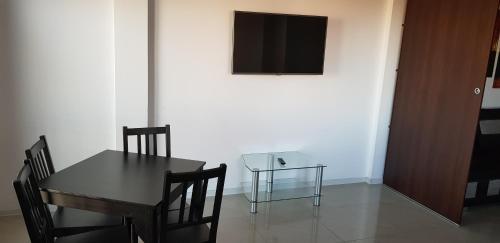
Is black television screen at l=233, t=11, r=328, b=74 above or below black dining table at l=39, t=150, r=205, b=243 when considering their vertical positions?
above

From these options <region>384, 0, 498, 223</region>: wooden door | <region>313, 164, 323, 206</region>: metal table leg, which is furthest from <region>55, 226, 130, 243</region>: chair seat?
<region>384, 0, 498, 223</region>: wooden door

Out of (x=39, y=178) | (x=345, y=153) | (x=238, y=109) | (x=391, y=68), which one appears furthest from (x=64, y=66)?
(x=391, y=68)

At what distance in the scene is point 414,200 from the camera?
4.02 m

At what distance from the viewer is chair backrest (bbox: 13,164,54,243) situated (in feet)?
5.79

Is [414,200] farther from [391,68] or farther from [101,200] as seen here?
[101,200]

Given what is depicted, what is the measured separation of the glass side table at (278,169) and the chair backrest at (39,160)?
5.62 feet

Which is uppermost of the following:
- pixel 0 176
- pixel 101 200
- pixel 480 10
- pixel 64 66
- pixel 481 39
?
pixel 480 10

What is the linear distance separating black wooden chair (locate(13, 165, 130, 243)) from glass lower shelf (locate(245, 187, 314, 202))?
180cm

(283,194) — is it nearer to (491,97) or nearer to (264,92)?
(264,92)

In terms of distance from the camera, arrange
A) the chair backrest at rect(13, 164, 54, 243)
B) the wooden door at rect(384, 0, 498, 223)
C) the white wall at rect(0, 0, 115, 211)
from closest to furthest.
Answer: the chair backrest at rect(13, 164, 54, 243), the white wall at rect(0, 0, 115, 211), the wooden door at rect(384, 0, 498, 223)

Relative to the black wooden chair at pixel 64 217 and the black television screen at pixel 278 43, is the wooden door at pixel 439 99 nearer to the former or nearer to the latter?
the black television screen at pixel 278 43

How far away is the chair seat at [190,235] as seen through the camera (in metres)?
2.14

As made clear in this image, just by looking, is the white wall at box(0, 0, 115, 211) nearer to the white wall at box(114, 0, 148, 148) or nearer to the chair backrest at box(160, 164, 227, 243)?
the white wall at box(114, 0, 148, 148)

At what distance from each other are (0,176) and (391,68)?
371cm
